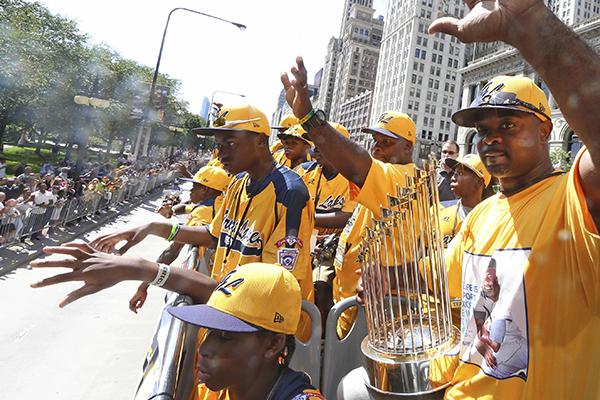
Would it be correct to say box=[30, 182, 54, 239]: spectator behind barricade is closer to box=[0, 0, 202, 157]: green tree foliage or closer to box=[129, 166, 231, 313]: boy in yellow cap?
box=[0, 0, 202, 157]: green tree foliage

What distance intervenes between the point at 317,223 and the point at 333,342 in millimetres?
2077

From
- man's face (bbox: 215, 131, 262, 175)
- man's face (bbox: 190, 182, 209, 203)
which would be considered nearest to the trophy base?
man's face (bbox: 215, 131, 262, 175)

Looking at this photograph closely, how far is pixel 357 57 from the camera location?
13800 cm

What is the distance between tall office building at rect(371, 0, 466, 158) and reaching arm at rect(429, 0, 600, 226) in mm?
96879

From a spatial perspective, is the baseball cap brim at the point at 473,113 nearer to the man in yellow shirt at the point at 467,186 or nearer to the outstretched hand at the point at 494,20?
the outstretched hand at the point at 494,20

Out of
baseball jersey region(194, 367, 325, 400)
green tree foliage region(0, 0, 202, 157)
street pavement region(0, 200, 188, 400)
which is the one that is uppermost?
green tree foliage region(0, 0, 202, 157)

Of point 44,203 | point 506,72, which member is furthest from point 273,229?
point 506,72

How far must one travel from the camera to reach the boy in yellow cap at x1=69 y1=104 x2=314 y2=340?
287 centimetres

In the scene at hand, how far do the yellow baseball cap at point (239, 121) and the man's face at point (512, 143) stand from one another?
72.5 inches

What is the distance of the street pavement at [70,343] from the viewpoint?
15.4 feet

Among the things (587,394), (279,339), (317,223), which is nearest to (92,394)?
(317,223)

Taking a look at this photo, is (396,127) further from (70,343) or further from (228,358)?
(70,343)

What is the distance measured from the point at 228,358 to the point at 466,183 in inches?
122

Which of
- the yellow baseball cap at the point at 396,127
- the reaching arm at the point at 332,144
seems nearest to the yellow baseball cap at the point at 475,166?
the yellow baseball cap at the point at 396,127
